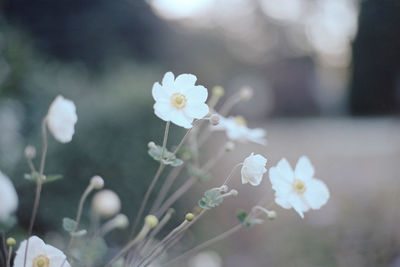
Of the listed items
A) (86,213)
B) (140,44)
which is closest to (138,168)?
(86,213)

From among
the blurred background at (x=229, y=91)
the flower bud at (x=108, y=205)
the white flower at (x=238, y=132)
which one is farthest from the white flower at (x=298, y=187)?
the blurred background at (x=229, y=91)

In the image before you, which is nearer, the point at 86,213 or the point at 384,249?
the point at 384,249

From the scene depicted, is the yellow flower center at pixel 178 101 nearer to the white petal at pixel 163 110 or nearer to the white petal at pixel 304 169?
the white petal at pixel 163 110

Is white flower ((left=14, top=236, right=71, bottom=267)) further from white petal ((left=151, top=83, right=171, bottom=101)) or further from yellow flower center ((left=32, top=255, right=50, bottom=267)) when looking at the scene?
white petal ((left=151, top=83, right=171, bottom=101))

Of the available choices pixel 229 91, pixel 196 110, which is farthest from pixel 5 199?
pixel 229 91

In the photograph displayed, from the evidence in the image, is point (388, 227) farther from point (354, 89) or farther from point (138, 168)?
point (354, 89)

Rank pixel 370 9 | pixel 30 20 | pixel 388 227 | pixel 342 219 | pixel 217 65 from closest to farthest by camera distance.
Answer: pixel 388 227, pixel 342 219, pixel 30 20, pixel 370 9, pixel 217 65
